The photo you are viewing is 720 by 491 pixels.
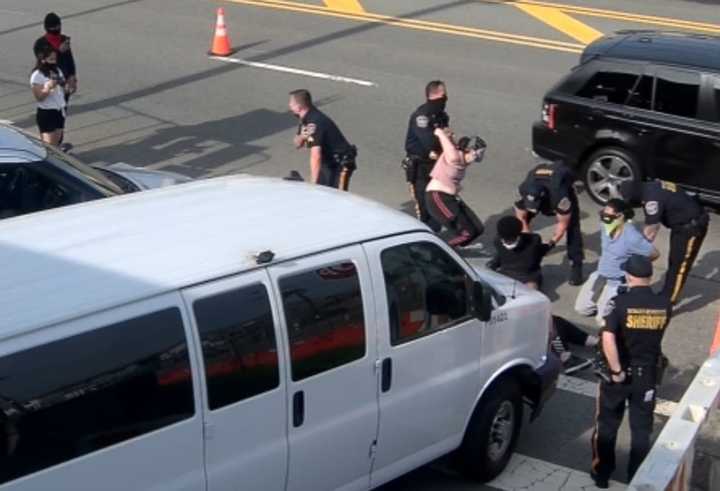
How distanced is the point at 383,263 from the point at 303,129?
5.08 m

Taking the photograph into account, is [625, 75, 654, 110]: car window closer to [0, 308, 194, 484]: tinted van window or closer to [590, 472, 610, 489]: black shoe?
[590, 472, 610, 489]: black shoe

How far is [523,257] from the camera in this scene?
10664 mm

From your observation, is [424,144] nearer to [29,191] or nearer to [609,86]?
[609,86]

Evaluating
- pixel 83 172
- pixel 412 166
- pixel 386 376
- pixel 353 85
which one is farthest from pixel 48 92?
pixel 386 376

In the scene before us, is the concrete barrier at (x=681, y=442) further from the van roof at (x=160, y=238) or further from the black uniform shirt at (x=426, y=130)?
A: the black uniform shirt at (x=426, y=130)

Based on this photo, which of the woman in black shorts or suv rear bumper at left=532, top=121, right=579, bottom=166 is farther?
suv rear bumper at left=532, top=121, right=579, bottom=166

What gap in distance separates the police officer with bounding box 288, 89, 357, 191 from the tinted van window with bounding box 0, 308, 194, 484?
6.10m

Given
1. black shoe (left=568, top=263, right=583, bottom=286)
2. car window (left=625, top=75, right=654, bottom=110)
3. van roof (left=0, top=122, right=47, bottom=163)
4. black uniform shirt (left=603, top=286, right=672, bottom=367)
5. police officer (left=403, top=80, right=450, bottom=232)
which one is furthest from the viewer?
car window (left=625, top=75, right=654, bottom=110)

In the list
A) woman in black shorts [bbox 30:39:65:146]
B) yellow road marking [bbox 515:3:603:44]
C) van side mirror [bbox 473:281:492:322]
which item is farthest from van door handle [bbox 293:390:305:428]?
yellow road marking [bbox 515:3:603:44]

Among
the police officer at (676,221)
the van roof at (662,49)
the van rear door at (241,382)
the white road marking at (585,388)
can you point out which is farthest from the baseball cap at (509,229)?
the van rear door at (241,382)

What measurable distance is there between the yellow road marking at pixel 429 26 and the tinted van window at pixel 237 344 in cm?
1456

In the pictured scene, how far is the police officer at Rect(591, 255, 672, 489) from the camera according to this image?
778 cm

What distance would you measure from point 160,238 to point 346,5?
17.4 m

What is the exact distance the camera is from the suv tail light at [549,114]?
14.0m
